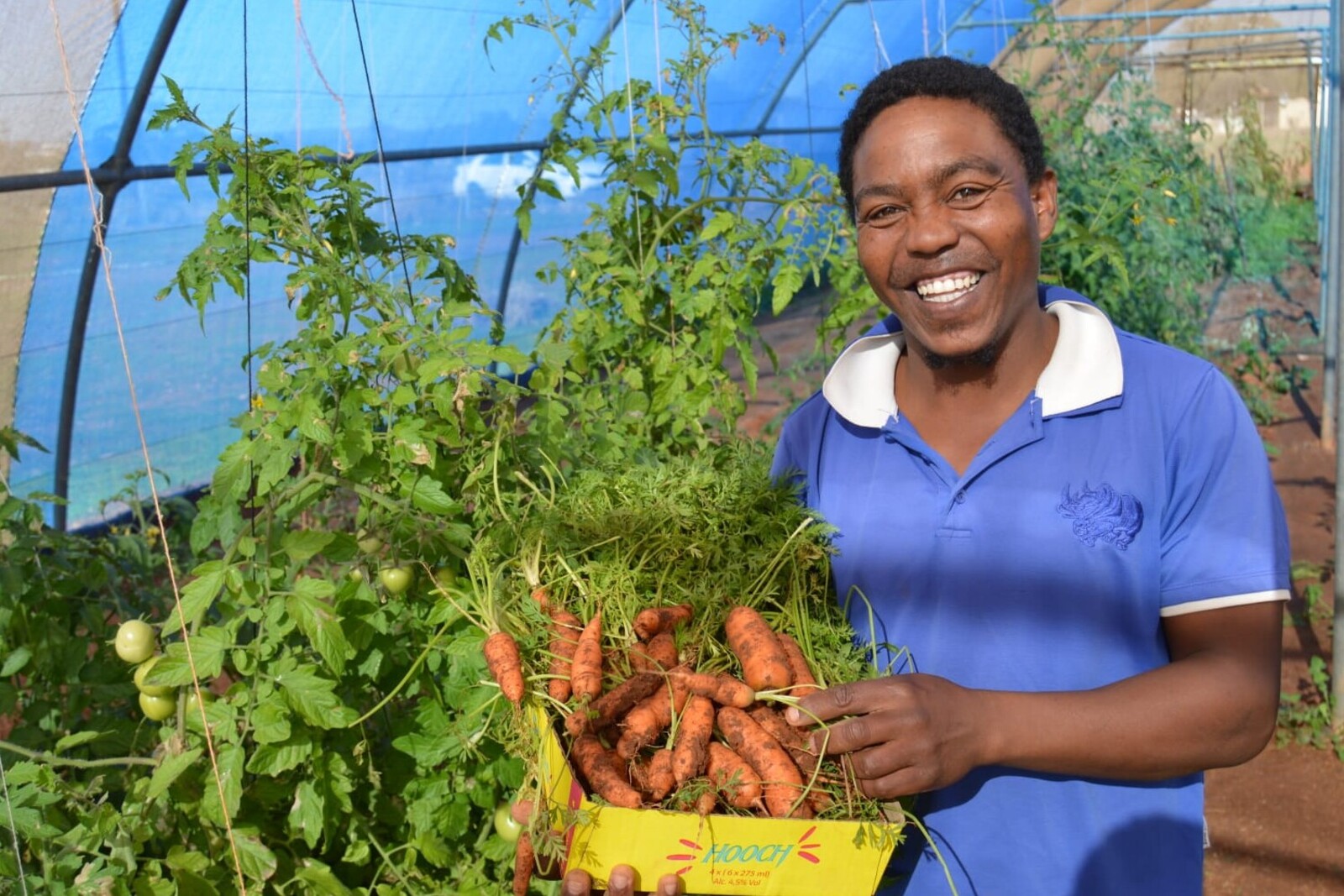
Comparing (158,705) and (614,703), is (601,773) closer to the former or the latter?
(614,703)

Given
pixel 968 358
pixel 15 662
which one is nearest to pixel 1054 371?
pixel 968 358

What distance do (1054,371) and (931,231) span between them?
23 centimetres

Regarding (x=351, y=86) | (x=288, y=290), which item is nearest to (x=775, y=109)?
(x=351, y=86)

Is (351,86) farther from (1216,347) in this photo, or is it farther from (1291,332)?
(1291,332)

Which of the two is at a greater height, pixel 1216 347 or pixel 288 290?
pixel 288 290

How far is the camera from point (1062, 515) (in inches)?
58.4

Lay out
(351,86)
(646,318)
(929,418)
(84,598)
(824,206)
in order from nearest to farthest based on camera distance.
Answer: (929,418) → (84,598) → (646,318) → (824,206) → (351,86)

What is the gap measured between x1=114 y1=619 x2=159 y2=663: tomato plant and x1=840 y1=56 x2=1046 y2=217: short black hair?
133cm

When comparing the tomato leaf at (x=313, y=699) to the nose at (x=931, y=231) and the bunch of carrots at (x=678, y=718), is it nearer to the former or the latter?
the bunch of carrots at (x=678, y=718)

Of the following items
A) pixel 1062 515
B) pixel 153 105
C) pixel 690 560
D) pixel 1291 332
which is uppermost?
pixel 153 105

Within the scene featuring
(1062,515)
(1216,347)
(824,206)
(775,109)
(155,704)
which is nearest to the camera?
(1062,515)

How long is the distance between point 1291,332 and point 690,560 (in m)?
9.64

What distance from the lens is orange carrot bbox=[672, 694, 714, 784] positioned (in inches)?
57.9

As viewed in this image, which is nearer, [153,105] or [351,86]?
[153,105]
